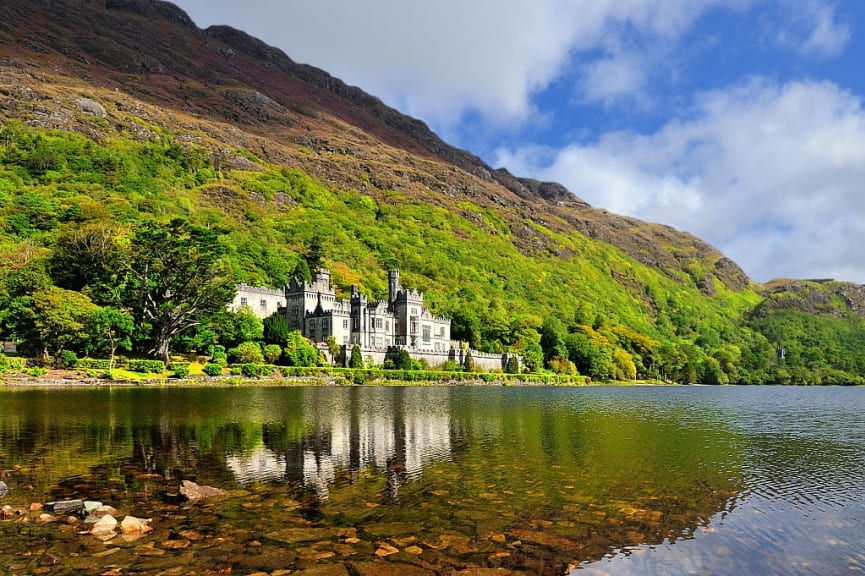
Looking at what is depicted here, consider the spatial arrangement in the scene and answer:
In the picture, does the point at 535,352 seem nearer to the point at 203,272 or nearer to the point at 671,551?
the point at 203,272

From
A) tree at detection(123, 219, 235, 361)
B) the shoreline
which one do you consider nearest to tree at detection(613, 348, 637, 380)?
the shoreline

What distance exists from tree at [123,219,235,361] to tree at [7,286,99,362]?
1038 cm

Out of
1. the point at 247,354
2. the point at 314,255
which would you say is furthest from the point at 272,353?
the point at 314,255

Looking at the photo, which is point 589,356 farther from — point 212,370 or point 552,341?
point 212,370

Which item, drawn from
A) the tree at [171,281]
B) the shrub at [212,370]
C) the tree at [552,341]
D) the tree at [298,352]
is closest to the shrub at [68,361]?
the shrub at [212,370]

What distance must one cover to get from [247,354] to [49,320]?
22779 millimetres

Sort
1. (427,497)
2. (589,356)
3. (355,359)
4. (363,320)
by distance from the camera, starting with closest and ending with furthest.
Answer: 1. (427,497)
2. (355,359)
3. (363,320)
4. (589,356)

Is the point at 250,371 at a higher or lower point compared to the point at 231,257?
lower

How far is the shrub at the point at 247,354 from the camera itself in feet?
245

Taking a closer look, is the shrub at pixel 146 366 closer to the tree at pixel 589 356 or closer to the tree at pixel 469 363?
the tree at pixel 469 363

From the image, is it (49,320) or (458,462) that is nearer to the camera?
(458,462)

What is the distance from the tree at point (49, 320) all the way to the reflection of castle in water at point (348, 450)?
3461 cm

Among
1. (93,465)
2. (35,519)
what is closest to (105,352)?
(93,465)

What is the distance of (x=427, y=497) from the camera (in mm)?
15352
